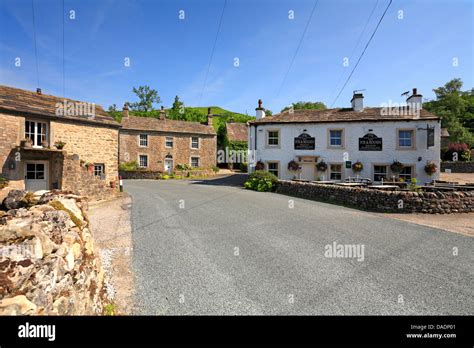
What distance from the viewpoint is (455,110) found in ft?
144

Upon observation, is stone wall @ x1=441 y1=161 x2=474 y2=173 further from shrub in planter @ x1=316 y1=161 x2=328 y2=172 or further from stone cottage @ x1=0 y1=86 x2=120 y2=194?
stone cottage @ x1=0 y1=86 x2=120 y2=194

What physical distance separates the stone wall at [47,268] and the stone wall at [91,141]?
1285 cm

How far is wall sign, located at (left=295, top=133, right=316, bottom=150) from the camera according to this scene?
19.6m

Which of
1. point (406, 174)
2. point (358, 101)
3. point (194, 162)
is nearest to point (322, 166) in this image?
point (406, 174)

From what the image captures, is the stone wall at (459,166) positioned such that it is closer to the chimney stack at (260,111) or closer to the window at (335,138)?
the window at (335,138)

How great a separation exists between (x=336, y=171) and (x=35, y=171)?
2056cm

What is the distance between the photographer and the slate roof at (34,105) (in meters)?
12.3

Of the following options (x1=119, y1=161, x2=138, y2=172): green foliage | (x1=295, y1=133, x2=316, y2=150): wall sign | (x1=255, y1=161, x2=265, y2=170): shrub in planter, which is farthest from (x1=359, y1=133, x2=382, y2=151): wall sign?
(x1=119, y1=161, x2=138, y2=172): green foliage

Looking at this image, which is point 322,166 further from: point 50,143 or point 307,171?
point 50,143

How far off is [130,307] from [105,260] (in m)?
2.19

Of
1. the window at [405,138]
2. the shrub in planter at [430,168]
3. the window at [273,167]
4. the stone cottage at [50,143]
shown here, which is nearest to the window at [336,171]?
the window at [273,167]

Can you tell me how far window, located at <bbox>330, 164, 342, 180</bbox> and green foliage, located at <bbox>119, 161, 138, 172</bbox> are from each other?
22273 millimetres
